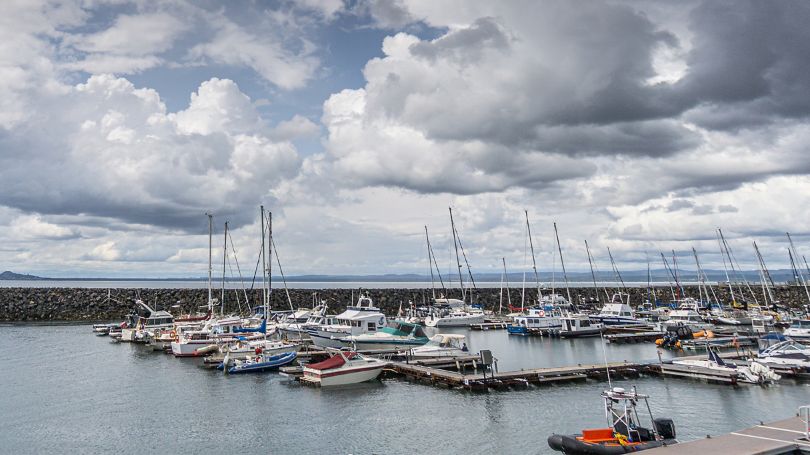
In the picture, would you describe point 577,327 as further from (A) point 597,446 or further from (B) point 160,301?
(B) point 160,301

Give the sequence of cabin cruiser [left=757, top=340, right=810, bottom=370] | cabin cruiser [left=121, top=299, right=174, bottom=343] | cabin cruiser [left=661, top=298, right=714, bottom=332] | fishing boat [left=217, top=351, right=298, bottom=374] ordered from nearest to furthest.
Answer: cabin cruiser [left=757, top=340, right=810, bottom=370], fishing boat [left=217, top=351, right=298, bottom=374], cabin cruiser [left=121, top=299, right=174, bottom=343], cabin cruiser [left=661, top=298, right=714, bottom=332]

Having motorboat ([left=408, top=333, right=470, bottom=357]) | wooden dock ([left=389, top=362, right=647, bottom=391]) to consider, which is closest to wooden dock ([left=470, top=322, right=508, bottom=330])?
motorboat ([left=408, top=333, right=470, bottom=357])

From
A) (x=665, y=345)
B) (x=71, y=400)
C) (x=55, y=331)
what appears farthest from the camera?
(x=55, y=331)

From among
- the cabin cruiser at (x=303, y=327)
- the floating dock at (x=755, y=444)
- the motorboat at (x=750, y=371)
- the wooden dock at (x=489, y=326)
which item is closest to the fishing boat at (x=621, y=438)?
the floating dock at (x=755, y=444)

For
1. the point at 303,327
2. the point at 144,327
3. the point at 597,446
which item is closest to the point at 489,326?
the point at 303,327

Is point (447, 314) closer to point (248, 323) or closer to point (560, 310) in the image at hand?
point (560, 310)

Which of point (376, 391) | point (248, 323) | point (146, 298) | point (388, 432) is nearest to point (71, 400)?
point (376, 391)

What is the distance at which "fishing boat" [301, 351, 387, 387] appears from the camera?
3734 cm

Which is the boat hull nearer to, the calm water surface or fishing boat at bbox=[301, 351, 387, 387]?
the calm water surface

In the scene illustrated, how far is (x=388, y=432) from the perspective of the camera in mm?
26562

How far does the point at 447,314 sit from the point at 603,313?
75.1 ft

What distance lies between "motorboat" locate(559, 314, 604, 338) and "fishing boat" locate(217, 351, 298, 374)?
118 ft

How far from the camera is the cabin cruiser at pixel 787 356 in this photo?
37.9 meters

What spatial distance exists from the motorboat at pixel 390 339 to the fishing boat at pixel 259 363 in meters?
7.01
